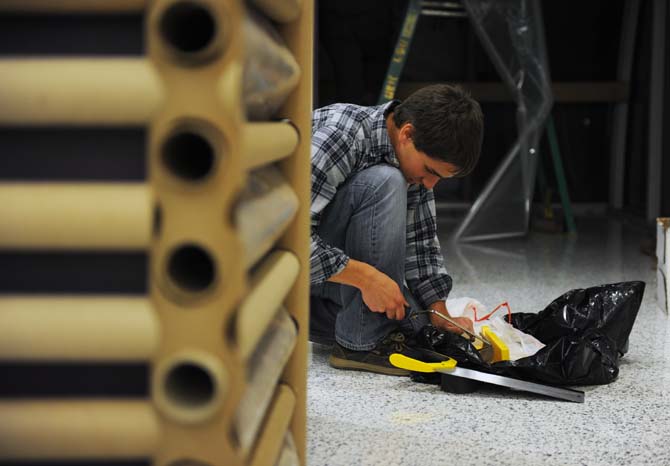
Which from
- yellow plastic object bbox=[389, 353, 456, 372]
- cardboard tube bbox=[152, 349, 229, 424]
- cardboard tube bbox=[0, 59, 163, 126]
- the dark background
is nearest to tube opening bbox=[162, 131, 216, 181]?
cardboard tube bbox=[0, 59, 163, 126]

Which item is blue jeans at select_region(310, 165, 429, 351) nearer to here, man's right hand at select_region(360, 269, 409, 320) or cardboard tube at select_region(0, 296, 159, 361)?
man's right hand at select_region(360, 269, 409, 320)

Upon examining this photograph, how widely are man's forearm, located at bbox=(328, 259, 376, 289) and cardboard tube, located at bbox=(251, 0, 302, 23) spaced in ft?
2.71

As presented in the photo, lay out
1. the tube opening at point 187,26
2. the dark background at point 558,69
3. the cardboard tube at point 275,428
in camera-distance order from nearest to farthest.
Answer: the tube opening at point 187,26, the cardboard tube at point 275,428, the dark background at point 558,69

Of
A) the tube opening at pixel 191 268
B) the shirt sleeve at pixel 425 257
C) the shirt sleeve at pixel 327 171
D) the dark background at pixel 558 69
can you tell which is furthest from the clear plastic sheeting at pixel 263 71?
the dark background at pixel 558 69

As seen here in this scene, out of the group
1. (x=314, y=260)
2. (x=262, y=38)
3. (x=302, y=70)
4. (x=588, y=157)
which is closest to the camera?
(x=262, y=38)

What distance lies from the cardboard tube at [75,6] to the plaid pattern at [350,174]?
1.08 m

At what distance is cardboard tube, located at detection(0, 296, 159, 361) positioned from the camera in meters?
0.59

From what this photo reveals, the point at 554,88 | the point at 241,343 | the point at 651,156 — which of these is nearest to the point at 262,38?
the point at 241,343

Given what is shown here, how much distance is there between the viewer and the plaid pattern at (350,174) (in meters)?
1.69

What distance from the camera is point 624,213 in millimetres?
5688

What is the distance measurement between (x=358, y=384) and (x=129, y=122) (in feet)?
3.97

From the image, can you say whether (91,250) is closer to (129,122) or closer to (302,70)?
(129,122)

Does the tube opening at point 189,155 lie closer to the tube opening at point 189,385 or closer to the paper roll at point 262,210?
the paper roll at point 262,210

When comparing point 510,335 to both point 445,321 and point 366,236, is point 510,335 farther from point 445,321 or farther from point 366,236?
point 366,236
